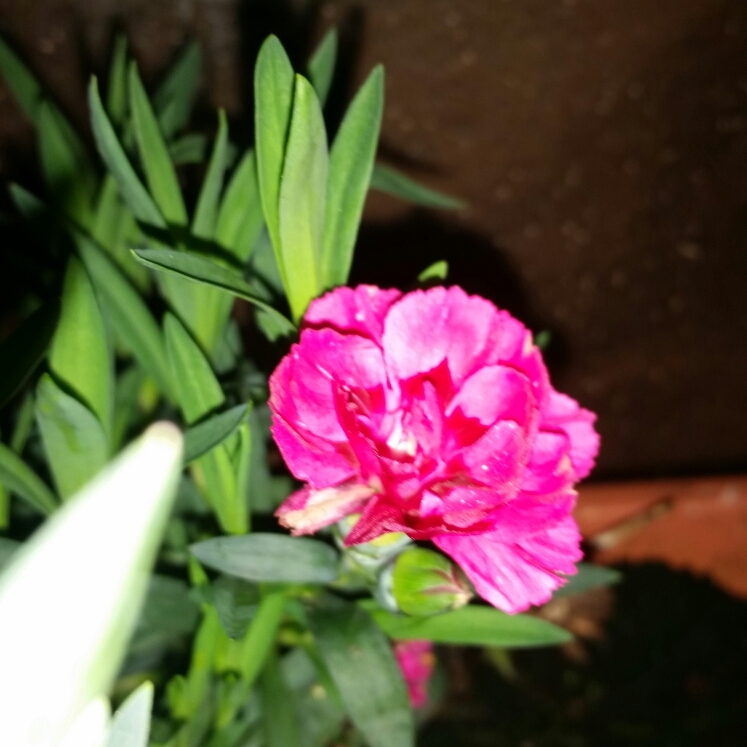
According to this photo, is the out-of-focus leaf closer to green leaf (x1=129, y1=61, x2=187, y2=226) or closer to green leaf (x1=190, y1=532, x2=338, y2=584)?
green leaf (x1=190, y1=532, x2=338, y2=584)

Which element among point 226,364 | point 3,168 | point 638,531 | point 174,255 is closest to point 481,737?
point 638,531

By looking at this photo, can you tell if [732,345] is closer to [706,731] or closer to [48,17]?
[706,731]

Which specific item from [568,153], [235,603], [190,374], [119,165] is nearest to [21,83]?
[119,165]

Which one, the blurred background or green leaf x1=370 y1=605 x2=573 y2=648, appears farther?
the blurred background

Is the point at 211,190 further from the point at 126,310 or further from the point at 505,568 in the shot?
the point at 505,568

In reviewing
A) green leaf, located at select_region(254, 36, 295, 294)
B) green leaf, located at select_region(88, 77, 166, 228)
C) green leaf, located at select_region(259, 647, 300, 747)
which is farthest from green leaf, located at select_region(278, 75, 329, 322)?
green leaf, located at select_region(259, 647, 300, 747)

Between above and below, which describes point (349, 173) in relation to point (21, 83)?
below
